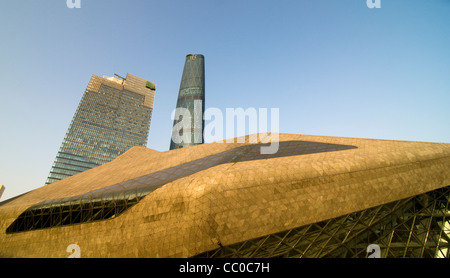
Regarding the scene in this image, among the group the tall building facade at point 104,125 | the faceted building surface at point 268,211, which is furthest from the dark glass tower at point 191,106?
the faceted building surface at point 268,211

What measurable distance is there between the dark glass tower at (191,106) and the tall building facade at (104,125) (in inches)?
1271

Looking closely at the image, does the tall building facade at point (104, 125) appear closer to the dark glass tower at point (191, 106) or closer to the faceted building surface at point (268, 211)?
the dark glass tower at point (191, 106)

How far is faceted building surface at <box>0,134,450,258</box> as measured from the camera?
14438mm

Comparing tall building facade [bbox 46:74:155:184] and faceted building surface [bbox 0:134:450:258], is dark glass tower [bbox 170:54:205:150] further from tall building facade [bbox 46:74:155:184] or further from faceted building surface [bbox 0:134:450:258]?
faceted building surface [bbox 0:134:450:258]

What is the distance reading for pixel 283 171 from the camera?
16016 mm

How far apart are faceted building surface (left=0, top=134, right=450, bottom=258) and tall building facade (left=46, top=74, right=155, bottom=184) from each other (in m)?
131

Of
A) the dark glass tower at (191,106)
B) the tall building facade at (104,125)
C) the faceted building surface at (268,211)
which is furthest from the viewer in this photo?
the dark glass tower at (191,106)

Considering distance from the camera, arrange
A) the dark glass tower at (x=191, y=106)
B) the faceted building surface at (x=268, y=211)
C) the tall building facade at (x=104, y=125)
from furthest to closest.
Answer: the dark glass tower at (x=191, y=106), the tall building facade at (x=104, y=125), the faceted building surface at (x=268, y=211)

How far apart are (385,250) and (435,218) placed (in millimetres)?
6986

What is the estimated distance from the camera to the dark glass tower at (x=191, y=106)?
151 meters

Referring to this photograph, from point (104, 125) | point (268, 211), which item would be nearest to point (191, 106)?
point (104, 125)

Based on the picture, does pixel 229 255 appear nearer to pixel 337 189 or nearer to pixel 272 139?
pixel 337 189

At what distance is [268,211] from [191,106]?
14236 cm

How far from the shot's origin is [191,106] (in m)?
152
